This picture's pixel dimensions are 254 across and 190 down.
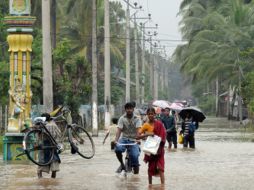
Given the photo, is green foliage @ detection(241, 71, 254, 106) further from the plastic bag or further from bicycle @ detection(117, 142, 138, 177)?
the plastic bag

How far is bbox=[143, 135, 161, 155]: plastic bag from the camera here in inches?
689

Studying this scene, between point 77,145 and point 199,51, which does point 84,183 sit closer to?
point 77,145

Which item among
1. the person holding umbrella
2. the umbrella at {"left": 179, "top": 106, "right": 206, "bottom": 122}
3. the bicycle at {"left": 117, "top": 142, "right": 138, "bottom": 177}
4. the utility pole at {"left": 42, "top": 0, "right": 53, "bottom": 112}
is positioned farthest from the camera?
the umbrella at {"left": 179, "top": 106, "right": 206, "bottom": 122}

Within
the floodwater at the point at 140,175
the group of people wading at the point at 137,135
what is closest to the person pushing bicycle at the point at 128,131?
the group of people wading at the point at 137,135

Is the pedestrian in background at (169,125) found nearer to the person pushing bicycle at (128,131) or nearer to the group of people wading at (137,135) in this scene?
the group of people wading at (137,135)

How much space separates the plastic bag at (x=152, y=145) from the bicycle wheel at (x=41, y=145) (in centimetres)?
273

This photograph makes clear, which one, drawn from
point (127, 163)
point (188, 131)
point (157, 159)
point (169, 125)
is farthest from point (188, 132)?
point (157, 159)

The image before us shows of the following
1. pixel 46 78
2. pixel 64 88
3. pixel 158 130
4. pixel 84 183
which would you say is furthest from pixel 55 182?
pixel 64 88

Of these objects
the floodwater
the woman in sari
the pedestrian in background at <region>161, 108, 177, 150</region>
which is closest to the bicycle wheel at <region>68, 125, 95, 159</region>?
the floodwater

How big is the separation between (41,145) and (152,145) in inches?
127

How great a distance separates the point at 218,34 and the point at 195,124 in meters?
43.3

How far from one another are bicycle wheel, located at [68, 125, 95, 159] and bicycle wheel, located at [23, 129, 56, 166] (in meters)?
1.80

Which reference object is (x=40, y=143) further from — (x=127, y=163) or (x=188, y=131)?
(x=188, y=131)

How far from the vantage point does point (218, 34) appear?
7506 cm
